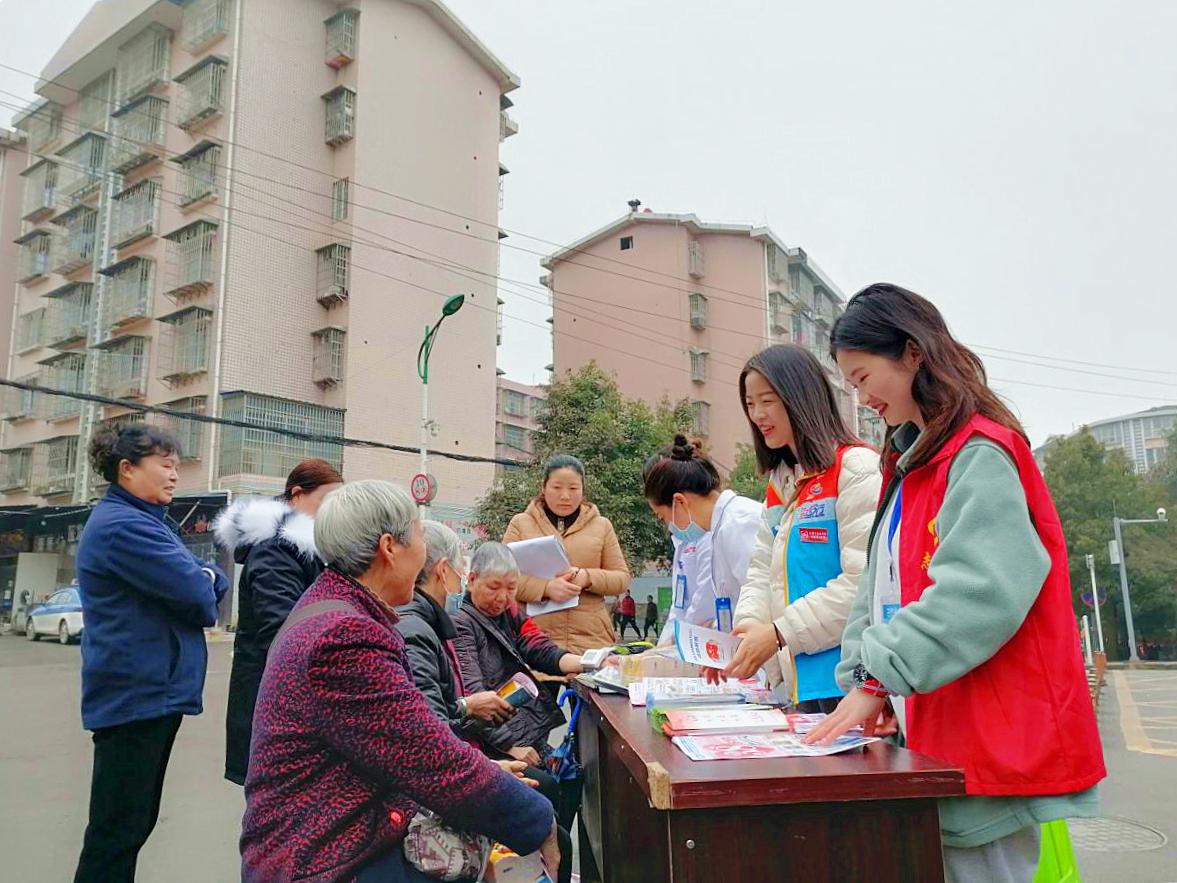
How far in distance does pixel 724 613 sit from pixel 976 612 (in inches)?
73.9

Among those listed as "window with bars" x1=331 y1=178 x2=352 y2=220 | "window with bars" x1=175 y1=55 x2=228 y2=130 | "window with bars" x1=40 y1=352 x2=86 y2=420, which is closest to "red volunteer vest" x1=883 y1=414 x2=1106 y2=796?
"window with bars" x1=331 y1=178 x2=352 y2=220

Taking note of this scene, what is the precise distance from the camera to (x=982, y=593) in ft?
4.61


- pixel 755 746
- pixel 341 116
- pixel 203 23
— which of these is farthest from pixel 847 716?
pixel 203 23

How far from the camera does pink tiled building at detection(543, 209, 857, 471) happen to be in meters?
35.3

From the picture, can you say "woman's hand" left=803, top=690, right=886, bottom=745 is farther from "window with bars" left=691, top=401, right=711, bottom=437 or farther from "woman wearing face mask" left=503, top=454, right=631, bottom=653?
"window with bars" left=691, top=401, right=711, bottom=437

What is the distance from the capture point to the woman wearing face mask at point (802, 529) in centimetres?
215

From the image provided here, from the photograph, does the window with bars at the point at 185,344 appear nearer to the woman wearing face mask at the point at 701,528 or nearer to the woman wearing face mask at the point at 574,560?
the woman wearing face mask at the point at 574,560

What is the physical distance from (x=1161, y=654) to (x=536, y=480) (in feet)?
94.3

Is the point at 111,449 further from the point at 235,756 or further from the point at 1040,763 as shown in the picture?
the point at 1040,763

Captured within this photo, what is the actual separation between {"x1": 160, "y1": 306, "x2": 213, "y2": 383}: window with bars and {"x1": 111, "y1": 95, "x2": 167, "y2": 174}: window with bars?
588 cm

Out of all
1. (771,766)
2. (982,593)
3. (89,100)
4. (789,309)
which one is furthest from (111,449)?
(789,309)

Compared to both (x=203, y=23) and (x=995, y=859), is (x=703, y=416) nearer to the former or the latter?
(x=203, y=23)

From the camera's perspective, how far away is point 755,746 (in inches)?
60.2

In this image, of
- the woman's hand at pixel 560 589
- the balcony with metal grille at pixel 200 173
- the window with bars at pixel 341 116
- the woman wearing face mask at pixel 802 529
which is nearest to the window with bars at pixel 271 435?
the balcony with metal grille at pixel 200 173
